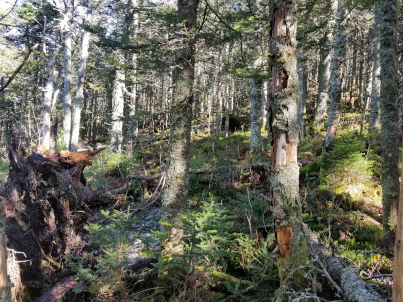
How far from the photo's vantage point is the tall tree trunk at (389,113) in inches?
179

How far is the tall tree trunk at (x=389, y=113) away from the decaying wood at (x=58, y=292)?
5353 mm

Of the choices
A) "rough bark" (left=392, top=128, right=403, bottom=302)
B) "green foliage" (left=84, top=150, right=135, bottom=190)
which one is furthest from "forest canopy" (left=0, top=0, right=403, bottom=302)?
"green foliage" (left=84, top=150, right=135, bottom=190)

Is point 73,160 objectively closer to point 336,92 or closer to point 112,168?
point 112,168

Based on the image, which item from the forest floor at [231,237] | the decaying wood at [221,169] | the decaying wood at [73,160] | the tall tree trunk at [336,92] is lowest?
the forest floor at [231,237]

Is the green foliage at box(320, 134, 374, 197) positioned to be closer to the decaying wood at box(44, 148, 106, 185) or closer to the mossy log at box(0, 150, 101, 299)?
the mossy log at box(0, 150, 101, 299)

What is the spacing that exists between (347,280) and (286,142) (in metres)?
1.56

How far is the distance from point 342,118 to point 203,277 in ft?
52.6

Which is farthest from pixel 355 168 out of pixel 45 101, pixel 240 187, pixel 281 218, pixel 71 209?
pixel 45 101

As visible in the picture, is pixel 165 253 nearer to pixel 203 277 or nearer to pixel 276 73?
pixel 203 277

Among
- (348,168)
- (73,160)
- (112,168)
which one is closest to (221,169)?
(348,168)

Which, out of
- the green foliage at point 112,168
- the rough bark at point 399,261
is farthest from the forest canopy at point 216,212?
the green foliage at point 112,168

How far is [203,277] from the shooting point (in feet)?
10.6

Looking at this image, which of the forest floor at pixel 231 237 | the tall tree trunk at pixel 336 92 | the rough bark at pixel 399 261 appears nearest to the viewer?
the rough bark at pixel 399 261

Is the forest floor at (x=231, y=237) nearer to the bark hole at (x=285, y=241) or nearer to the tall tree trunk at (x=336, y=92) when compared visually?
the bark hole at (x=285, y=241)
